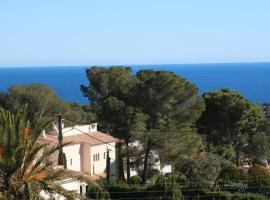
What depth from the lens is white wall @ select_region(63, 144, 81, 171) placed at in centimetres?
3612

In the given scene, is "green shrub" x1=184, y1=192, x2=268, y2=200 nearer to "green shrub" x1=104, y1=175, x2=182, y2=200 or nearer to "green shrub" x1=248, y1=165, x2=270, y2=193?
"green shrub" x1=104, y1=175, x2=182, y2=200

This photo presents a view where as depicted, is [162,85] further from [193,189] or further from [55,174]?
[55,174]

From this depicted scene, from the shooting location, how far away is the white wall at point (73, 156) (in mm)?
36125

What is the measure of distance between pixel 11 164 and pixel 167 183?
16.8 m

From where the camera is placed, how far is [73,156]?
36781 millimetres

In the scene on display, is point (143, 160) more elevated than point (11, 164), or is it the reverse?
point (11, 164)

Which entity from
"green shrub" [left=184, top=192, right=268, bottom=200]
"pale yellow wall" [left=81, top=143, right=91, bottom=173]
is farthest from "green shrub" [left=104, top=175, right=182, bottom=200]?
"pale yellow wall" [left=81, top=143, right=91, bottom=173]

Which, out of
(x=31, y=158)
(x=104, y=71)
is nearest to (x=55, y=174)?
(x=31, y=158)

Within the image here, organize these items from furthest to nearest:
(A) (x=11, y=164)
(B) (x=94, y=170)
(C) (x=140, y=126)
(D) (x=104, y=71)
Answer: (D) (x=104, y=71) < (B) (x=94, y=170) < (C) (x=140, y=126) < (A) (x=11, y=164)

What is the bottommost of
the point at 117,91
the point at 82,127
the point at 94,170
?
the point at 94,170

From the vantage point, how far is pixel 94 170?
38281 millimetres

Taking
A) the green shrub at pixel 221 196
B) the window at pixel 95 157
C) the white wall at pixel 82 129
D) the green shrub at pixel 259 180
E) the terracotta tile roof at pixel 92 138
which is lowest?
the window at pixel 95 157

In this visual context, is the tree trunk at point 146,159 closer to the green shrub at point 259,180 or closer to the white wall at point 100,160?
the white wall at point 100,160

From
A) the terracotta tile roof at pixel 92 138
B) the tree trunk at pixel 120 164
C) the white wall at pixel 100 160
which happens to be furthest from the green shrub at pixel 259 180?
the white wall at pixel 100 160
